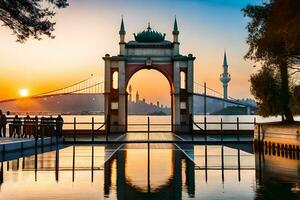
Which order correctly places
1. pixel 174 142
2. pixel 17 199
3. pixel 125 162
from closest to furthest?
pixel 17 199 < pixel 125 162 < pixel 174 142

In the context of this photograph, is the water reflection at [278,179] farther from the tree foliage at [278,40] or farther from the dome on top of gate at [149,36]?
the dome on top of gate at [149,36]

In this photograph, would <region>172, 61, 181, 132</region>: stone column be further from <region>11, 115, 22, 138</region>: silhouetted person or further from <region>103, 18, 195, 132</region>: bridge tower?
<region>11, 115, 22, 138</region>: silhouetted person

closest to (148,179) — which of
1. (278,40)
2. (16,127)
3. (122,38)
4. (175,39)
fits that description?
(278,40)

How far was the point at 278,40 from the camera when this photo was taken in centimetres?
1941

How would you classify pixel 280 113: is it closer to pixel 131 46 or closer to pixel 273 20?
pixel 273 20

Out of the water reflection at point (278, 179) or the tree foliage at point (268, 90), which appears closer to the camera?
the water reflection at point (278, 179)

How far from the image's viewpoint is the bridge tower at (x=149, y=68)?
3556 cm

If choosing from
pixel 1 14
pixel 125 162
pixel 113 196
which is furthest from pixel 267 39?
pixel 113 196

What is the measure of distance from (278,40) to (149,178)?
10.6 meters

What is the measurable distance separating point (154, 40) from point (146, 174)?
2600 centimetres

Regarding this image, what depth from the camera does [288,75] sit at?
2188 cm

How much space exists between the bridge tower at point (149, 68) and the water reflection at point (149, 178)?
61.7 ft

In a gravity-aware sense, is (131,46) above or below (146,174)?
above

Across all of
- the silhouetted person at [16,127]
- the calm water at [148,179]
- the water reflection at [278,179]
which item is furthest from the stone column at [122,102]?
the water reflection at [278,179]
